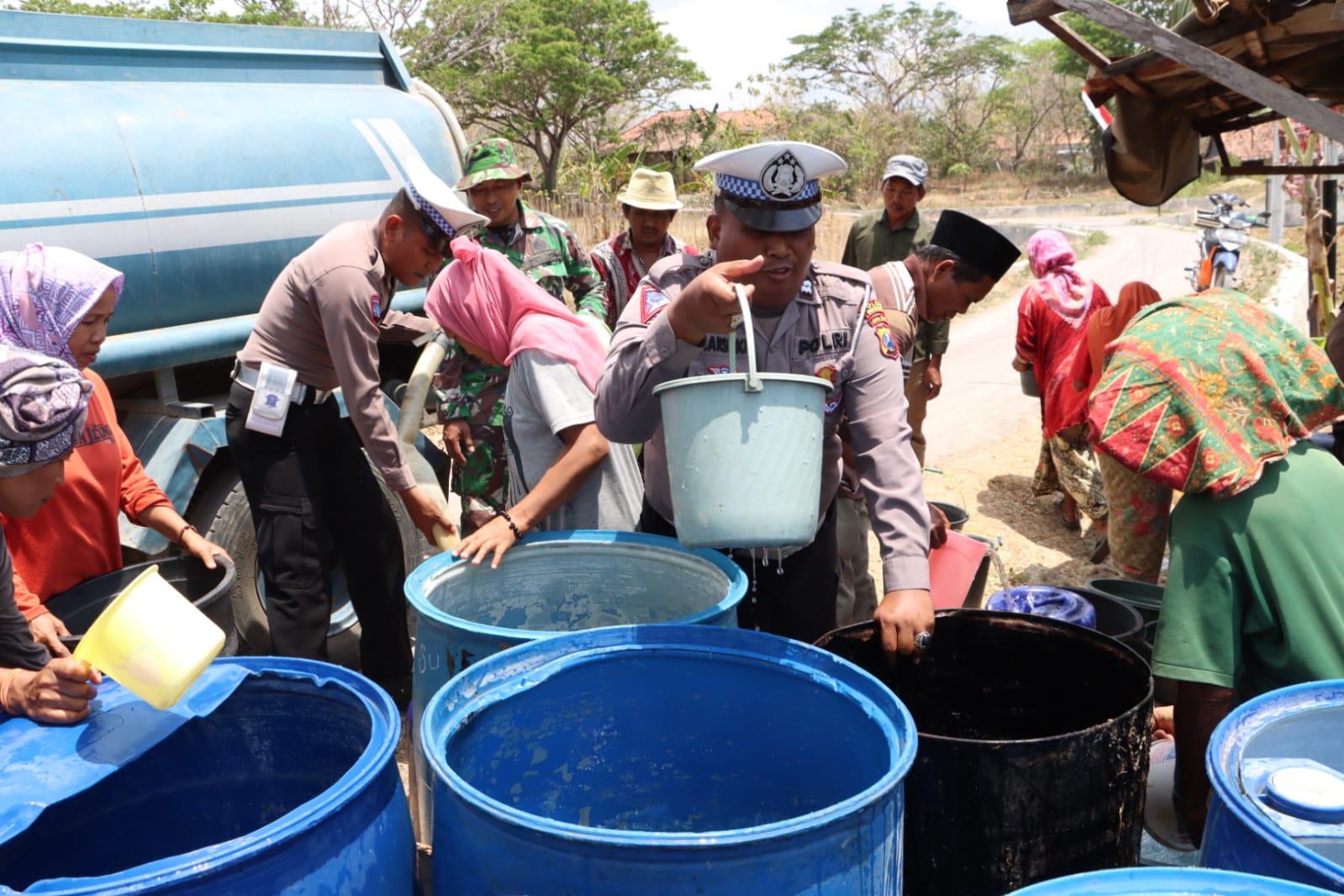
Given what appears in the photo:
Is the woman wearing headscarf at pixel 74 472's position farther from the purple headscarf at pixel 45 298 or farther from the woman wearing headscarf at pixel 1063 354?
the woman wearing headscarf at pixel 1063 354

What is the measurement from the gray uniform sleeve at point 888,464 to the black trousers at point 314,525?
1.89 meters

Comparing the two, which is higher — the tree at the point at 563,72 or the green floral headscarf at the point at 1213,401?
the tree at the point at 563,72

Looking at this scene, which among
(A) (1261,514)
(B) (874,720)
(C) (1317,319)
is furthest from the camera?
(C) (1317,319)

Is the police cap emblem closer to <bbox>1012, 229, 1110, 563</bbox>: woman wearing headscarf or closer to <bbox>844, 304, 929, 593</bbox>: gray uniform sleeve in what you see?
<bbox>844, 304, 929, 593</bbox>: gray uniform sleeve

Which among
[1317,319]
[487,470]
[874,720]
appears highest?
[874,720]

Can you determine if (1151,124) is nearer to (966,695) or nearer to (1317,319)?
(966,695)

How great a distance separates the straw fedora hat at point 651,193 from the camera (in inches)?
199

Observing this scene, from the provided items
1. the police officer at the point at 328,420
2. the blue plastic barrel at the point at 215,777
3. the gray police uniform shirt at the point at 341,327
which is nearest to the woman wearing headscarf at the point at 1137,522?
the blue plastic barrel at the point at 215,777

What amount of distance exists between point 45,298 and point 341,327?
0.75 m

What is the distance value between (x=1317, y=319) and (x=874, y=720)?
849 cm

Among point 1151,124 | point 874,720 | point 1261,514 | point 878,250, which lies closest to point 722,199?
point 874,720

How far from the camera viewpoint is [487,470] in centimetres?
413

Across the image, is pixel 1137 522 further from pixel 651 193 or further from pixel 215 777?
pixel 651 193

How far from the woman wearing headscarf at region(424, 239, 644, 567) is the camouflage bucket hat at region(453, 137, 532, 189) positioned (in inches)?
63.8
